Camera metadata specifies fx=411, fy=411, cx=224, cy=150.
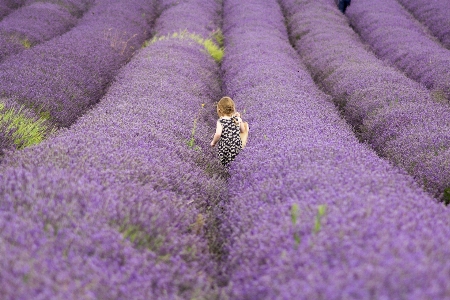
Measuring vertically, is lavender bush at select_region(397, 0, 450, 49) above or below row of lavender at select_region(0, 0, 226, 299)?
below

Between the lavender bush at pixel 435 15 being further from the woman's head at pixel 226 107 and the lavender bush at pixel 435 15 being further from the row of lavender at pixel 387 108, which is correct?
the woman's head at pixel 226 107

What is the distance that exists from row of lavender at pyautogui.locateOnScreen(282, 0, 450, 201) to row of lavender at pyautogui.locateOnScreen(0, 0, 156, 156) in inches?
158

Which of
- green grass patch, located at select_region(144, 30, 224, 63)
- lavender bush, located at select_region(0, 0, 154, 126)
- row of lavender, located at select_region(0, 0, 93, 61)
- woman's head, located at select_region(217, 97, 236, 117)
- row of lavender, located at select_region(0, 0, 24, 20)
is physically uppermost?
woman's head, located at select_region(217, 97, 236, 117)

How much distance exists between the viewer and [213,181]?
3.89 meters

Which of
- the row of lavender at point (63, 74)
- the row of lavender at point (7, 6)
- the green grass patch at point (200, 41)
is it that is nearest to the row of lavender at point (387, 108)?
the green grass patch at point (200, 41)

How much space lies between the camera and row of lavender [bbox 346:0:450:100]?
25.8 feet

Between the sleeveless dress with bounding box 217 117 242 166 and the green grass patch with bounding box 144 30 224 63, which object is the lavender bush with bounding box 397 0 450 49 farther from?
the sleeveless dress with bounding box 217 117 242 166

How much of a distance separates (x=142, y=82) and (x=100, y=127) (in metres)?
2.44

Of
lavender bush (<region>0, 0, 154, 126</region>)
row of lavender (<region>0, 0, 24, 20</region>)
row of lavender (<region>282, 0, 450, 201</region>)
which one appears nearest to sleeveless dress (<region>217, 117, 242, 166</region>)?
row of lavender (<region>282, 0, 450, 201</region>)

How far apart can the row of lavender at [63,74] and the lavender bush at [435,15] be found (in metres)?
9.31

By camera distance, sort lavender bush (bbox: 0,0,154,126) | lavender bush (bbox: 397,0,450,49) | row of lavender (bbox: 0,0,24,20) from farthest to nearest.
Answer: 1. lavender bush (bbox: 397,0,450,49)
2. row of lavender (bbox: 0,0,24,20)
3. lavender bush (bbox: 0,0,154,126)

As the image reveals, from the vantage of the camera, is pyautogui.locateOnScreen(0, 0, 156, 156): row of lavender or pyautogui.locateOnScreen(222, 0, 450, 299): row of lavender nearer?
pyautogui.locateOnScreen(222, 0, 450, 299): row of lavender

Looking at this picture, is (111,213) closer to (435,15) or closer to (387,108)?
(387,108)

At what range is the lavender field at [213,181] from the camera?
188 centimetres
